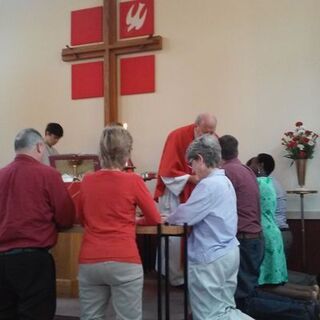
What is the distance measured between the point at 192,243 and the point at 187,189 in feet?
5.90

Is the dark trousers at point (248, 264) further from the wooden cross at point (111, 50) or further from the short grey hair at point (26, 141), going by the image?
the wooden cross at point (111, 50)

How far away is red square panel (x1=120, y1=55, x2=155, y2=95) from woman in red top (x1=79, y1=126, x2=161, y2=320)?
4.07 m

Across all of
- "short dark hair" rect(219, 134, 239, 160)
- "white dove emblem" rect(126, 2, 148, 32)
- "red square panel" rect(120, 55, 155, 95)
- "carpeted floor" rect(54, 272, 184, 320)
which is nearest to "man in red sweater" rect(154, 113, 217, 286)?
"carpeted floor" rect(54, 272, 184, 320)

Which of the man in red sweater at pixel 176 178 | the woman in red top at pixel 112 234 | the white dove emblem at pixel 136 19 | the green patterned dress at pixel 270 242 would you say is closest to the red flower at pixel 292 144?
the man in red sweater at pixel 176 178

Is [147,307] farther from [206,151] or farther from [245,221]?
[206,151]

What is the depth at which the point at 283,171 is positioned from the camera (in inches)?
236

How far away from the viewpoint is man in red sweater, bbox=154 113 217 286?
476cm

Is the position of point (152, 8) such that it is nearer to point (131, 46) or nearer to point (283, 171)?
point (131, 46)

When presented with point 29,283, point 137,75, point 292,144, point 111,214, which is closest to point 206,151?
point 111,214

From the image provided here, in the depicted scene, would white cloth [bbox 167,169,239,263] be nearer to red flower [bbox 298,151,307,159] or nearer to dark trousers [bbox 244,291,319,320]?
dark trousers [bbox 244,291,319,320]

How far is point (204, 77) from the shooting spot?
20.9ft

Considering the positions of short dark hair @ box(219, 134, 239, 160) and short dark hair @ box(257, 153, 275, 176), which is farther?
short dark hair @ box(257, 153, 275, 176)

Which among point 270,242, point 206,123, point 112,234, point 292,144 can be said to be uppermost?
point 206,123

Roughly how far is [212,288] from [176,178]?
196 centimetres
